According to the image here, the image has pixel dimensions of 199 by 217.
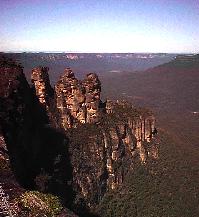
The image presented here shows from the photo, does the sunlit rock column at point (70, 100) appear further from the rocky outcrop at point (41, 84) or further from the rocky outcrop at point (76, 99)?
the rocky outcrop at point (41, 84)

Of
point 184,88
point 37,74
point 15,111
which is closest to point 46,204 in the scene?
point 15,111

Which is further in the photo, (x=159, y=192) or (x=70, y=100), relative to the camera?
(x=70, y=100)

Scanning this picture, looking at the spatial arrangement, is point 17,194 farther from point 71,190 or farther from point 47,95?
point 47,95

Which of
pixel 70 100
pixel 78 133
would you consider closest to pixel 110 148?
pixel 78 133

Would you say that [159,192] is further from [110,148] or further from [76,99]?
[76,99]

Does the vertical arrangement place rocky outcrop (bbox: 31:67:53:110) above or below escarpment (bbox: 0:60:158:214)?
A: above

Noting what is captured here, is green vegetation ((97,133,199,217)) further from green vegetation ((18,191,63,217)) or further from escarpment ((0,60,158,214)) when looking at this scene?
green vegetation ((18,191,63,217))

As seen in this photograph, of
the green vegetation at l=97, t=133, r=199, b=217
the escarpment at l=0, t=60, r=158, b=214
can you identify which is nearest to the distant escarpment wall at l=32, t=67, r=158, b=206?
the escarpment at l=0, t=60, r=158, b=214

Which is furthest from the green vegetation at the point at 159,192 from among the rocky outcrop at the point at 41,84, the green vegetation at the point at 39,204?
the green vegetation at the point at 39,204
